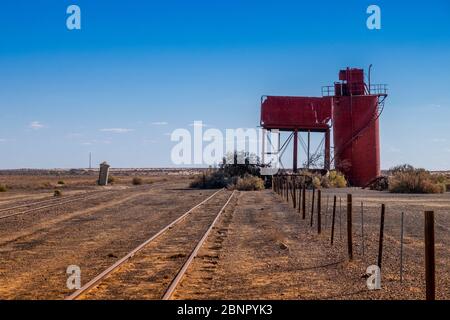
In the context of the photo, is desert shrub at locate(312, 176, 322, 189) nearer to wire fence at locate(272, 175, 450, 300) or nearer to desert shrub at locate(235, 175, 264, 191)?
desert shrub at locate(235, 175, 264, 191)

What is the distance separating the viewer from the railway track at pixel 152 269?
9.33 m

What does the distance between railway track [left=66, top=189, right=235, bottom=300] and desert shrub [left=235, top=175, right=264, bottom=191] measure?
107 ft

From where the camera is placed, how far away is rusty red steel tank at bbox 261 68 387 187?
53.4 meters

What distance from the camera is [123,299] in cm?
884

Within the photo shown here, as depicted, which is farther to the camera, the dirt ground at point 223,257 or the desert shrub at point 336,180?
the desert shrub at point 336,180

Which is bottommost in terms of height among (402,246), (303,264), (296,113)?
(303,264)

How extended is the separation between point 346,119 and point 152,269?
44.6 meters

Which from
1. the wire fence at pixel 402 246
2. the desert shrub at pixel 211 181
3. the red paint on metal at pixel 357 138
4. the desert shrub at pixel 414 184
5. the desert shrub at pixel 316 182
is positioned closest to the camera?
the wire fence at pixel 402 246

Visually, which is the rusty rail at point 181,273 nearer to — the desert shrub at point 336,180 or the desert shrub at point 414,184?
the desert shrub at point 414,184

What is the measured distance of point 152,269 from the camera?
11570 mm

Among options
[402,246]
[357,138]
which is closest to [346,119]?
[357,138]

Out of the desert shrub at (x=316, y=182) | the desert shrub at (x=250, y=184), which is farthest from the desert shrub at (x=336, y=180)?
the desert shrub at (x=250, y=184)

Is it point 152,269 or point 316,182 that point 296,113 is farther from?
point 152,269

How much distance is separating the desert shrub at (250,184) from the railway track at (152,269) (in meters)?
32.6
